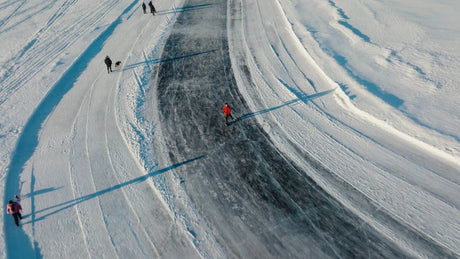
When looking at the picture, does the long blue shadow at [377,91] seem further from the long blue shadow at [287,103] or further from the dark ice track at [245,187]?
the dark ice track at [245,187]

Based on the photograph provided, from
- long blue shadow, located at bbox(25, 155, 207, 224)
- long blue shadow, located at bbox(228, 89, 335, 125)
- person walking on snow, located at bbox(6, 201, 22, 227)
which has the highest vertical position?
person walking on snow, located at bbox(6, 201, 22, 227)

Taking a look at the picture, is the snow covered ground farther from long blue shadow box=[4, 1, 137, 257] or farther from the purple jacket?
the purple jacket

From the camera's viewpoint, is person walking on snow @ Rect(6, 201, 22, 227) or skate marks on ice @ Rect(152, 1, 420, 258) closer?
skate marks on ice @ Rect(152, 1, 420, 258)

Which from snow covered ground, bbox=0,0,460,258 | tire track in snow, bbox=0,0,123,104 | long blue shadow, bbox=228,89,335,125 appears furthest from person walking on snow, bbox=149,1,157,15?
long blue shadow, bbox=228,89,335,125

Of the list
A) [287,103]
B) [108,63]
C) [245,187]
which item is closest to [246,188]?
[245,187]

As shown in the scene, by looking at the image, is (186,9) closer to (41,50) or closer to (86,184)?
(41,50)

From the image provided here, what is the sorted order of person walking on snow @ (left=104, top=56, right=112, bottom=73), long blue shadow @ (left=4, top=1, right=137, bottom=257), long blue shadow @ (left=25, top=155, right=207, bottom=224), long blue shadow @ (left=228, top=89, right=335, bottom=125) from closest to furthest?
long blue shadow @ (left=25, top=155, right=207, bottom=224) → long blue shadow @ (left=4, top=1, right=137, bottom=257) → long blue shadow @ (left=228, top=89, right=335, bottom=125) → person walking on snow @ (left=104, top=56, right=112, bottom=73)

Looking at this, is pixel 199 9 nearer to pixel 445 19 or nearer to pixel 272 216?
pixel 445 19
